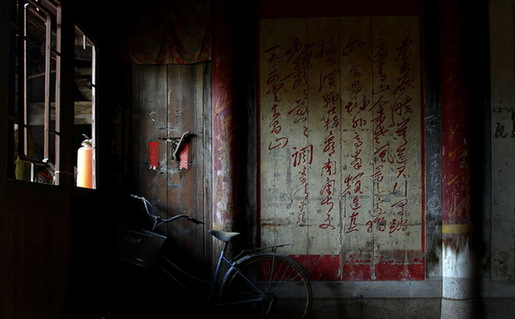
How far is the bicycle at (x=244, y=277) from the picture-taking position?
4.41 m

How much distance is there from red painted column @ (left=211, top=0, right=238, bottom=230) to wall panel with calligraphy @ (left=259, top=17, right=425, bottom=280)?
0.36 meters

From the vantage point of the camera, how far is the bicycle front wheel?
449 cm

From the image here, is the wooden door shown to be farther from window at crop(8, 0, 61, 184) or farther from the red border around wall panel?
the red border around wall panel

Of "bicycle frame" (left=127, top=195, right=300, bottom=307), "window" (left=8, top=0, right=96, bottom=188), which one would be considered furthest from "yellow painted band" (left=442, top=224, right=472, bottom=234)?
"window" (left=8, top=0, right=96, bottom=188)

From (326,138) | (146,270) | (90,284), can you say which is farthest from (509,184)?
(90,284)

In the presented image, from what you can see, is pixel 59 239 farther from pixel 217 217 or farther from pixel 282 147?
pixel 282 147

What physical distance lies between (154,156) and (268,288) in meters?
1.92

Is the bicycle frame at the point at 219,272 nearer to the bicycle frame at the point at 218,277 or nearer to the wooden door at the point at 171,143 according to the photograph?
the bicycle frame at the point at 218,277

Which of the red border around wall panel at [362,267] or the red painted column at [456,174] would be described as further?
the red border around wall panel at [362,267]

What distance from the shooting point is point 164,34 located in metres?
5.06

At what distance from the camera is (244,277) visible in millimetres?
4488

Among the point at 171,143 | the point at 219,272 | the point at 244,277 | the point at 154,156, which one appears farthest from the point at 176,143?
the point at 244,277

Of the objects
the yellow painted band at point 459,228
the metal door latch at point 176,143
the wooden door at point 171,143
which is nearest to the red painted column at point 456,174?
the yellow painted band at point 459,228

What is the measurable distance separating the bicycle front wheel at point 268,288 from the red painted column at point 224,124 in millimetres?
586
